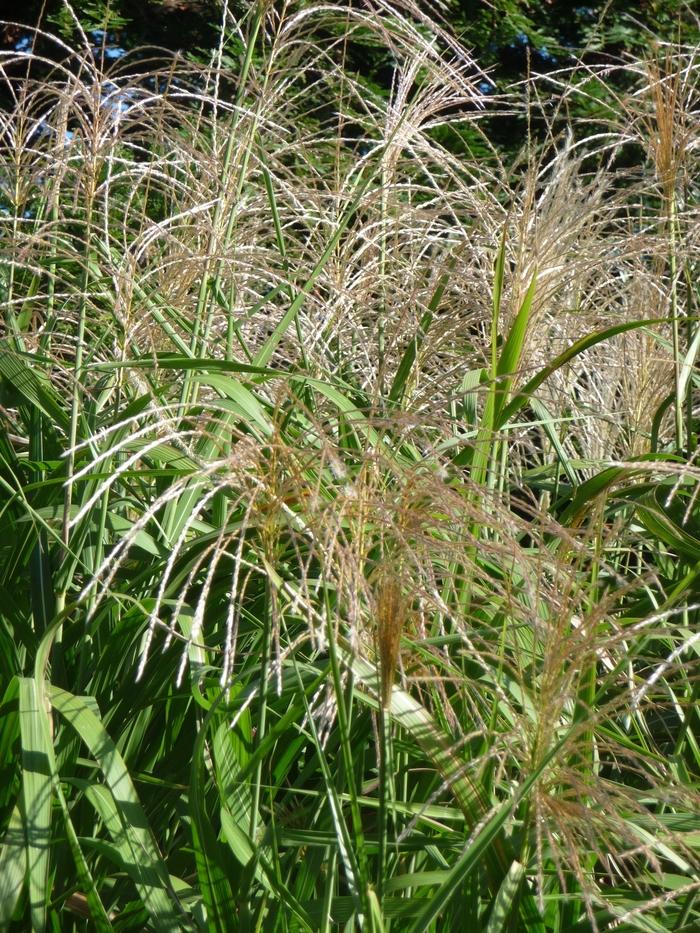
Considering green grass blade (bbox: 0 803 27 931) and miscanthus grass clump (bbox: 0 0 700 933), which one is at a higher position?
miscanthus grass clump (bbox: 0 0 700 933)

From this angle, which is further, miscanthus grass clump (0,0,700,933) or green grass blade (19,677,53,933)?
green grass blade (19,677,53,933)

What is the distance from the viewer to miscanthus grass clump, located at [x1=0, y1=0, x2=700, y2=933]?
3.39 ft

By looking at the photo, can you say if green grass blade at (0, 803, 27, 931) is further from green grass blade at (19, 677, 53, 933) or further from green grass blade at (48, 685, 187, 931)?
green grass blade at (48, 685, 187, 931)

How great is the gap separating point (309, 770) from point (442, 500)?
53 cm

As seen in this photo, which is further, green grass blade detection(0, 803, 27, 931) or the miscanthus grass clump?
green grass blade detection(0, 803, 27, 931)

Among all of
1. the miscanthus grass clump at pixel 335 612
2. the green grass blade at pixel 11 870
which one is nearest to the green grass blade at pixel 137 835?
the miscanthus grass clump at pixel 335 612

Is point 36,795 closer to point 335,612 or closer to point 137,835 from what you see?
point 137,835

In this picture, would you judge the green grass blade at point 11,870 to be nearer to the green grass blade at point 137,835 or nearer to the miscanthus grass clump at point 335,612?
the miscanthus grass clump at point 335,612

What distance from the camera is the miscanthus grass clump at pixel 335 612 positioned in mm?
1034

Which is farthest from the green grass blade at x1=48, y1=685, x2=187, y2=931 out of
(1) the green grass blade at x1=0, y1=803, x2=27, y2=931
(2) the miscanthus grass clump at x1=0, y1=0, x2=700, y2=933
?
(1) the green grass blade at x1=0, y1=803, x2=27, y2=931


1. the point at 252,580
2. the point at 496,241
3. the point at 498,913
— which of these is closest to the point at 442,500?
the point at 498,913

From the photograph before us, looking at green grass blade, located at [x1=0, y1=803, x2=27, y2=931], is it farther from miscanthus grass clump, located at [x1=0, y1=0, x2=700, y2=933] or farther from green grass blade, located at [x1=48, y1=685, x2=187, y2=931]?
green grass blade, located at [x1=48, y1=685, x2=187, y2=931]

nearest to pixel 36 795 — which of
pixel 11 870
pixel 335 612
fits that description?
pixel 11 870

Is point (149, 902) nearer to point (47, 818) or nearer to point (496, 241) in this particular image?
point (47, 818)
